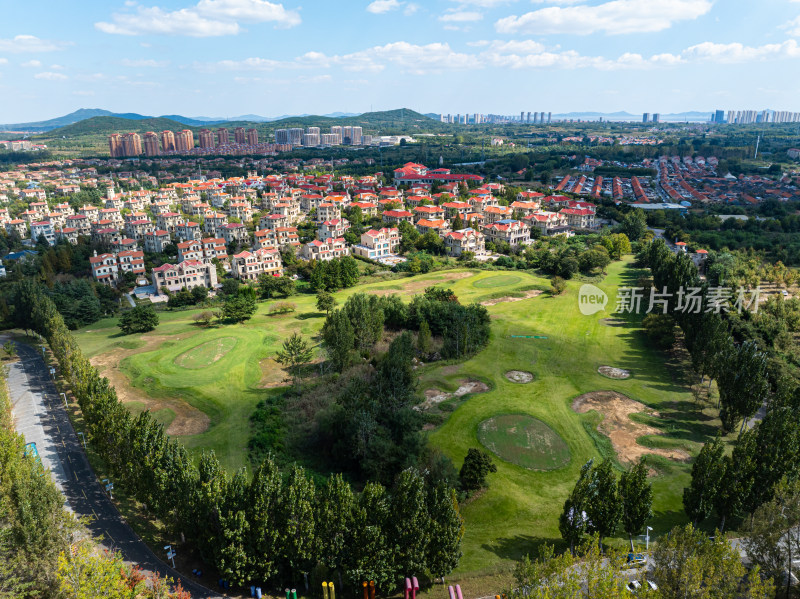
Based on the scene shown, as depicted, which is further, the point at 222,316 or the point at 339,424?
the point at 222,316

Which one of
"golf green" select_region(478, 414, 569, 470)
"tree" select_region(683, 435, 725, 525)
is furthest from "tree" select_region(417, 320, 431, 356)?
"tree" select_region(683, 435, 725, 525)

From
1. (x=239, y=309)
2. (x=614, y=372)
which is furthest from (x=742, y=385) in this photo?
(x=239, y=309)

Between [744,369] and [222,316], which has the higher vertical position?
[744,369]

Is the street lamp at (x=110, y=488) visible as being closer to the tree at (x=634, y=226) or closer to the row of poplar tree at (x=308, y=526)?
the row of poplar tree at (x=308, y=526)

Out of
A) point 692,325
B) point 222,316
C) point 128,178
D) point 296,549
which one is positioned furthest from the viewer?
point 128,178

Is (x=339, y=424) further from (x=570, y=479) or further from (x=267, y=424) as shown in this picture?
(x=570, y=479)

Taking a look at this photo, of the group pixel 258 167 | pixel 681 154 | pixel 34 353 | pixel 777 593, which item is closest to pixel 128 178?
pixel 258 167

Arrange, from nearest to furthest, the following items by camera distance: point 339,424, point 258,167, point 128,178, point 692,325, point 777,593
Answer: point 777,593 < point 339,424 < point 692,325 < point 128,178 < point 258,167
